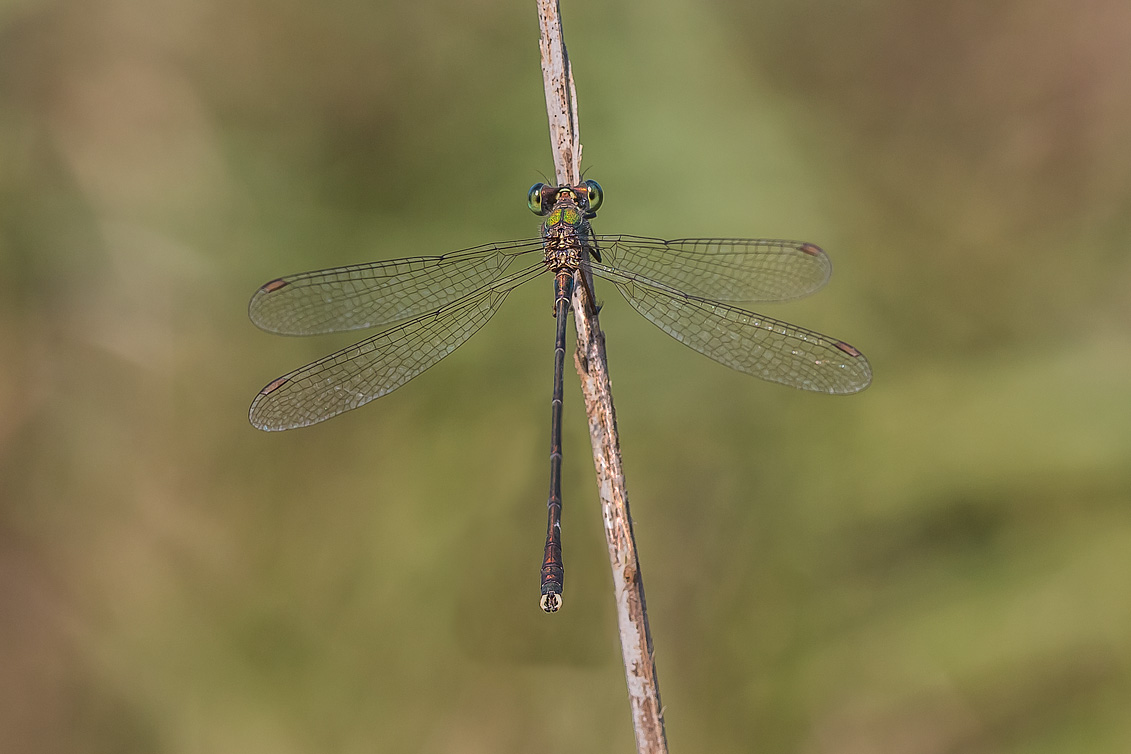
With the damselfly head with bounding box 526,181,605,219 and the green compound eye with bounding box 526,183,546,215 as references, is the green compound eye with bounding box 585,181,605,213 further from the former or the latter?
the green compound eye with bounding box 526,183,546,215

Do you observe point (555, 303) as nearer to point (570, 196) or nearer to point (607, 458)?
point (570, 196)

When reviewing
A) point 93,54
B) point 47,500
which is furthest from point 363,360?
point 93,54

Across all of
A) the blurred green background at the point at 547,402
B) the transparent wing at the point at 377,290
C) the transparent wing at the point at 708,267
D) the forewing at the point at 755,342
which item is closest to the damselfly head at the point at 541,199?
the transparent wing at the point at 377,290

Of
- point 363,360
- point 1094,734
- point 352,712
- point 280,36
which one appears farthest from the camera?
point 280,36

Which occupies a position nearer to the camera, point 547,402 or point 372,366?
point 372,366

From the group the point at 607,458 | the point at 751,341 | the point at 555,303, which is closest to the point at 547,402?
the point at 555,303

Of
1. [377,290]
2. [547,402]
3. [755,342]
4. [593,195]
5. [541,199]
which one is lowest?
[755,342]

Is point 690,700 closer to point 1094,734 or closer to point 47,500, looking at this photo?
point 1094,734

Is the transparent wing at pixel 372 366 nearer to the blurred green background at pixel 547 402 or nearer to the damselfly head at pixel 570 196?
the damselfly head at pixel 570 196
